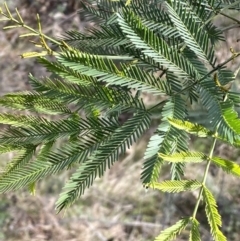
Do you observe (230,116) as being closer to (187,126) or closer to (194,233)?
(187,126)

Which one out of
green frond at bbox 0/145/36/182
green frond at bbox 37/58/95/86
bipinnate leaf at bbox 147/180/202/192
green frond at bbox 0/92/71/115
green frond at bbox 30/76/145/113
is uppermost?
green frond at bbox 37/58/95/86

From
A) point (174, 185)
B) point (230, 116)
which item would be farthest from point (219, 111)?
point (174, 185)

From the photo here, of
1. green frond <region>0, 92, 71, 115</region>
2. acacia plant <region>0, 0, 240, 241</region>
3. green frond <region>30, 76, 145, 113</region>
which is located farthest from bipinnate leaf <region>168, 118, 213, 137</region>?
green frond <region>0, 92, 71, 115</region>

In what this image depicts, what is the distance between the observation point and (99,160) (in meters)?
0.83

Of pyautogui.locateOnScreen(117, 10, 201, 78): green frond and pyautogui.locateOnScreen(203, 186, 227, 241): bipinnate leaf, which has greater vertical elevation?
pyautogui.locateOnScreen(117, 10, 201, 78): green frond

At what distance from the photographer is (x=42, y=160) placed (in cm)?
85

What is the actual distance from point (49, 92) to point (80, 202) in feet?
7.68

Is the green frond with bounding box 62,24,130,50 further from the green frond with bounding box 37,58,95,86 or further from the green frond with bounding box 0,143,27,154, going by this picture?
the green frond with bounding box 0,143,27,154

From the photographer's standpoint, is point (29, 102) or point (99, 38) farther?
point (99, 38)

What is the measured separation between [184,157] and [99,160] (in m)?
0.15

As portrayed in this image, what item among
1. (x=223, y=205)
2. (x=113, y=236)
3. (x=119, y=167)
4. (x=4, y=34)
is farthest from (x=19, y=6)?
(x=223, y=205)

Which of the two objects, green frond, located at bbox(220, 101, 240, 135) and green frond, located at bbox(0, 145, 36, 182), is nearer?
green frond, located at bbox(220, 101, 240, 135)

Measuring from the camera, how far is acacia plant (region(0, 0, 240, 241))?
786mm

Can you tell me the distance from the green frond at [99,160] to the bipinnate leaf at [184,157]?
10 cm
